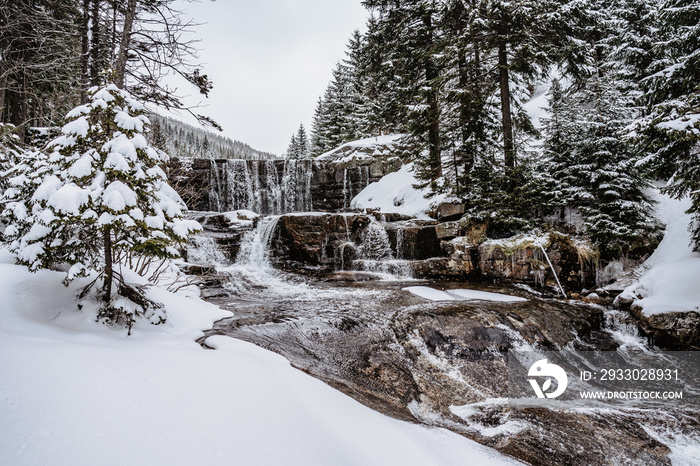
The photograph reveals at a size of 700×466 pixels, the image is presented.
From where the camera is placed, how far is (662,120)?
572cm

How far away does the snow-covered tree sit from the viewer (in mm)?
3158

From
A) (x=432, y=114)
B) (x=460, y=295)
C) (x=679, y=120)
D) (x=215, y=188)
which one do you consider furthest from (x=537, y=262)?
(x=215, y=188)

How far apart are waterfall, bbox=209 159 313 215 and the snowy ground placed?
16134mm

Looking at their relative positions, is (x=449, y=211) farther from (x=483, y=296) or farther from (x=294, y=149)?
(x=294, y=149)

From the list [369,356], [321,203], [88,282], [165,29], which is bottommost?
[369,356]

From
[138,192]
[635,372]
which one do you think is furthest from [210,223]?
[635,372]

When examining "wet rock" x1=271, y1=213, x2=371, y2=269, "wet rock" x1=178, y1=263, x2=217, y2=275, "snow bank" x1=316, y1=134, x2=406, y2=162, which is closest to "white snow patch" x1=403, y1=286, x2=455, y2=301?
"wet rock" x1=271, y1=213, x2=371, y2=269

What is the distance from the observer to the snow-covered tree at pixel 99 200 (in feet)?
10.4

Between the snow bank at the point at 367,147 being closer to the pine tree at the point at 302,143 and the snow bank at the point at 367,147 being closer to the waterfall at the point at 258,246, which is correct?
the waterfall at the point at 258,246

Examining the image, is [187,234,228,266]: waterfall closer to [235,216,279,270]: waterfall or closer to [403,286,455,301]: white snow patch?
[235,216,279,270]: waterfall

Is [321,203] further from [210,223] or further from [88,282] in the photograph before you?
[88,282]

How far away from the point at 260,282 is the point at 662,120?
10954mm

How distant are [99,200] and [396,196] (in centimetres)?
1548

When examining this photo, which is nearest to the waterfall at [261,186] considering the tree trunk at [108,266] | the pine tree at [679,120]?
the tree trunk at [108,266]
